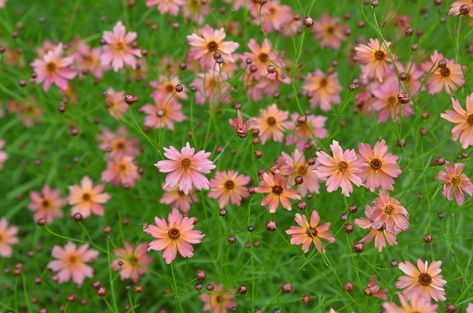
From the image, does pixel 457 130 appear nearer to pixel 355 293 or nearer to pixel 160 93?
pixel 355 293

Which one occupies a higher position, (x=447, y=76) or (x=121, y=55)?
(x=121, y=55)

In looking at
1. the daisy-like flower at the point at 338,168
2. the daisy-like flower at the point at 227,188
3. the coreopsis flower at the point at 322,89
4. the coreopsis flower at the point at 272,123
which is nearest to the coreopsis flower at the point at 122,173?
the daisy-like flower at the point at 227,188

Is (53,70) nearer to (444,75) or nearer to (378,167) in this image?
(378,167)

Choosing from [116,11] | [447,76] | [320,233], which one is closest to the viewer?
[320,233]

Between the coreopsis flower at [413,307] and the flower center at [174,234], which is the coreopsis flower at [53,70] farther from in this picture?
the coreopsis flower at [413,307]

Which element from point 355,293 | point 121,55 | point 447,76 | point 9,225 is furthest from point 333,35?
point 9,225

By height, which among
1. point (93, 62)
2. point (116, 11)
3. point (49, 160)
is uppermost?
point (116, 11)
